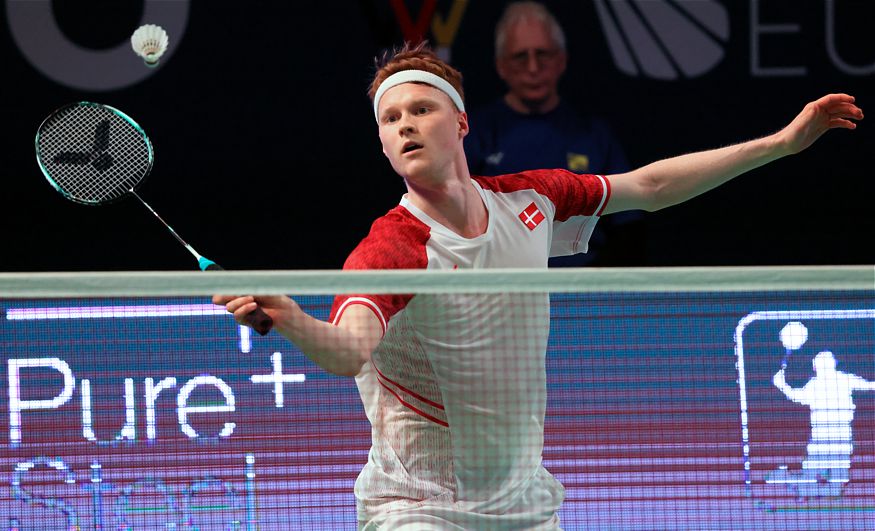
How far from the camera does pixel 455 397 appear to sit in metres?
3.34

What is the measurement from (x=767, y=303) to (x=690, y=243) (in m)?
3.46

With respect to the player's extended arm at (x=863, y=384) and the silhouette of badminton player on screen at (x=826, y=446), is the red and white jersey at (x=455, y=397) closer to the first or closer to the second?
the silhouette of badminton player on screen at (x=826, y=446)

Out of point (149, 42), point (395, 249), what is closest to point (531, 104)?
point (149, 42)

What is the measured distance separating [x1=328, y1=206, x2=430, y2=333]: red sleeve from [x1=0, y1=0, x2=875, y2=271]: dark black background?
13.5ft

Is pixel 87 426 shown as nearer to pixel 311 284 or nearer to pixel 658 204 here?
pixel 311 284

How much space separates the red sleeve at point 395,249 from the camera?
3249 millimetres

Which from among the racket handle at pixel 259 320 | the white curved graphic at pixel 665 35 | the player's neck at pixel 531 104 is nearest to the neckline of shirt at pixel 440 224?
the racket handle at pixel 259 320

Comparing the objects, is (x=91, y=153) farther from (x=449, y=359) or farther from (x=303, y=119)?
(x=303, y=119)

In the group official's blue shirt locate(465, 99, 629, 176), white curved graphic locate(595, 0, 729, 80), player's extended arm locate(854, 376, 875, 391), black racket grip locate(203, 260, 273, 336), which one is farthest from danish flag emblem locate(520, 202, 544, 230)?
white curved graphic locate(595, 0, 729, 80)

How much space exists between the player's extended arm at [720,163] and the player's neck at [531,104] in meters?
3.61

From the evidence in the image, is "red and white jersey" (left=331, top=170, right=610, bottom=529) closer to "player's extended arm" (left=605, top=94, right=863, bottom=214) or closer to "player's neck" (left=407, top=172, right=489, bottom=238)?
"player's neck" (left=407, top=172, right=489, bottom=238)

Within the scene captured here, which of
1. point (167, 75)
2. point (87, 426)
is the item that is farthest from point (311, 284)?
point (167, 75)

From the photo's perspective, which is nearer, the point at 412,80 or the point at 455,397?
the point at 455,397

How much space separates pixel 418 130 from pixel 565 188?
0.46 metres
